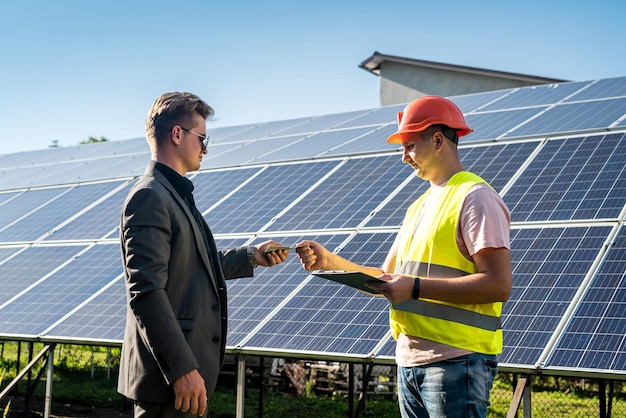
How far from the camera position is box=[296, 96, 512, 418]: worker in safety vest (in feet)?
13.0

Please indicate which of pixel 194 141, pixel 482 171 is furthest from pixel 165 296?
pixel 482 171

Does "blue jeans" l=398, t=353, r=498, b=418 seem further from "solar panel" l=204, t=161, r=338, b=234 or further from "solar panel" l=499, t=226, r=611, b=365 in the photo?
"solar panel" l=204, t=161, r=338, b=234

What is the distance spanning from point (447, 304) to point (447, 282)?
0.15m

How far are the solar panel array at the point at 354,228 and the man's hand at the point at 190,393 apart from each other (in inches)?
120

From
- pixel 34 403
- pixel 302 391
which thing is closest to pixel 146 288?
pixel 34 403

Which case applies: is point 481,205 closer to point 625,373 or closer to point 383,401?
point 625,373

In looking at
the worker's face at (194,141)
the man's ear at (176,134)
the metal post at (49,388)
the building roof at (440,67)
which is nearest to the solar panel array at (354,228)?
the metal post at (49,388)

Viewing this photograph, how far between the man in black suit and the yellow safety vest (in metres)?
0.95

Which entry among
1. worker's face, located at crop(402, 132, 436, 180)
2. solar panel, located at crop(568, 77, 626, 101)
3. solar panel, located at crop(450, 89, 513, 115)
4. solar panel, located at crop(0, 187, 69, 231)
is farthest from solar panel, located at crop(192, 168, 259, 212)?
worker's face, located at crop(402, 132, 436, 180)

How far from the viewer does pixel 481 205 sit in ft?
13.2

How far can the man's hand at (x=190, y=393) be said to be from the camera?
405cm

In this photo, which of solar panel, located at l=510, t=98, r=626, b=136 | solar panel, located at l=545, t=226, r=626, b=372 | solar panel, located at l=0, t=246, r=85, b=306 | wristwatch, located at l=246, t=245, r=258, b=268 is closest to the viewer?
wristwatch, located at l=246, t=245, r=258, b=268

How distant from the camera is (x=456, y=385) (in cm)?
395

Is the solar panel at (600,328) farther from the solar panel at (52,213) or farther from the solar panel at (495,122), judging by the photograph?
the solar panel at (52,213)
